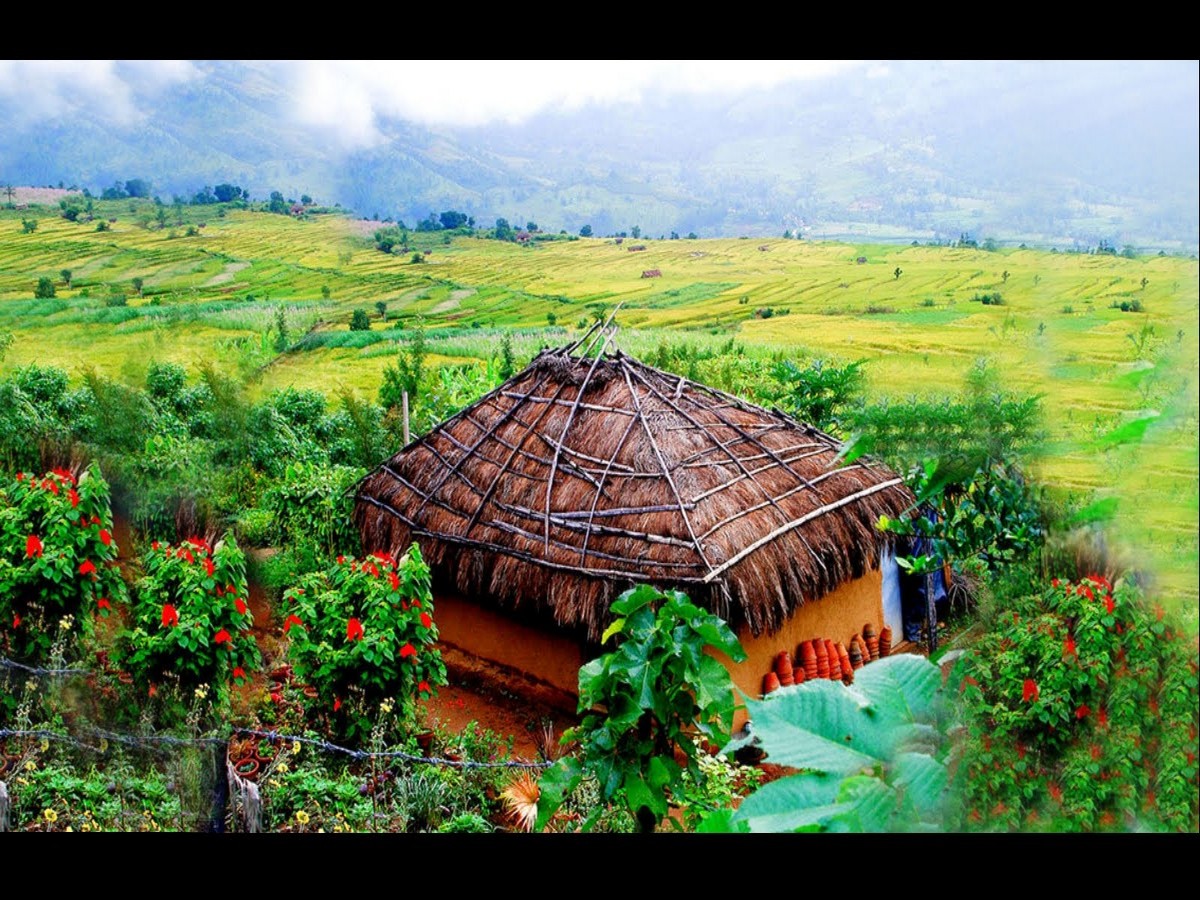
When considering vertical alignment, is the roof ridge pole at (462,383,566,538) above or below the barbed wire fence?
above

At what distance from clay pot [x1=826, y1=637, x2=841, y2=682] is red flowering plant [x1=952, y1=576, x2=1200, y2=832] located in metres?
2.24

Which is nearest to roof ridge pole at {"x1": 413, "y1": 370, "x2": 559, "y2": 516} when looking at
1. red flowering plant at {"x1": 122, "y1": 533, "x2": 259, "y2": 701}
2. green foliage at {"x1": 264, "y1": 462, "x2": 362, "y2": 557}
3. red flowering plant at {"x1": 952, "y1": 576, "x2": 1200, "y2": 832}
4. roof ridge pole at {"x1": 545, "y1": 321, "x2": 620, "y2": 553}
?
roof ridge pole at {"x1": 545, "y1": 321, "x2": 620, "y2": 553}

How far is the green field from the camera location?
3.47m

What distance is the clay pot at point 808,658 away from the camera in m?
5.01

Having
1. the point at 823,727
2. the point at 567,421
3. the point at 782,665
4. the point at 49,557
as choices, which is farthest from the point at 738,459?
the point at 823,727

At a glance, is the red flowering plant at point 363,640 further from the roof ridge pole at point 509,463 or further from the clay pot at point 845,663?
the clay pot at point 845,663

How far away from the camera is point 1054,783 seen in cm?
279

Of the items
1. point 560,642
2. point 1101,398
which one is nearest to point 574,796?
point 560,642

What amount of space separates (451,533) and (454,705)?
81 cm

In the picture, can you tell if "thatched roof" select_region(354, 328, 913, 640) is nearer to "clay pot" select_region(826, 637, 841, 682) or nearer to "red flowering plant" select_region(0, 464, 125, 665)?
"clay pot" select_region(826, 637, 841, 682)

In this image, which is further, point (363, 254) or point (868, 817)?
point (363, 254)

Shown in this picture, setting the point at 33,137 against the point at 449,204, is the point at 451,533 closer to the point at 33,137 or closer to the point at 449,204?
the point at 449,204

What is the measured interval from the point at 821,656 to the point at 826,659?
0.03 meters

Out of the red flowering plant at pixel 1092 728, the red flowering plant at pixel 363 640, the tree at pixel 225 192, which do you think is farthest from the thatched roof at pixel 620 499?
the red flowering plant at pixel 1092 728
